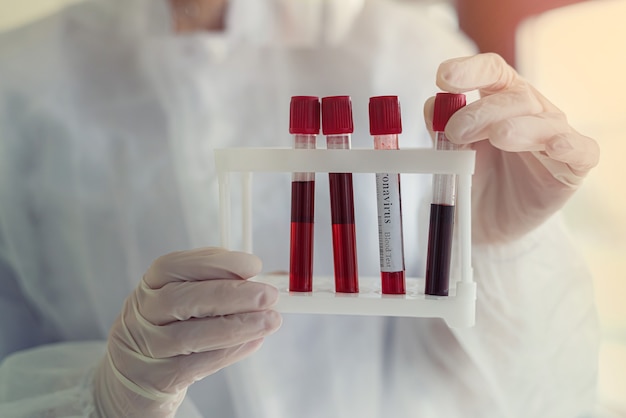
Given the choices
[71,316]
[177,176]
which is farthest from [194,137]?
[71,316]

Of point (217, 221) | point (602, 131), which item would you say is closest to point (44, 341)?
point (217, 221)

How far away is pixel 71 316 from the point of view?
0.88 metres

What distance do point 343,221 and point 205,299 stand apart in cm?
16

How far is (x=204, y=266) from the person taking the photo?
1.94 feet

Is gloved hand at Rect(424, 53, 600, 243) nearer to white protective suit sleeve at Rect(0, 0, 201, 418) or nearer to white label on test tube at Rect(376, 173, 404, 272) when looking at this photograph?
white label on test tube at Rect(376, 173, 404, 272)

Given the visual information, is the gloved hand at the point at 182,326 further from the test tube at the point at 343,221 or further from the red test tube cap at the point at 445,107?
the red test tube cap at the point at 445,107

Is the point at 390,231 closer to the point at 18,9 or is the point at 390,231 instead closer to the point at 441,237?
the point at 441,237

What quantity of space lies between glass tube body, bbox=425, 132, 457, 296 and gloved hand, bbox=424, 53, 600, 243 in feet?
0.17

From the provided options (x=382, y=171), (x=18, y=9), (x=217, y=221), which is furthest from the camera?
(x=18, y=9)

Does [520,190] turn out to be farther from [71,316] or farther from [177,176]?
[71,316]

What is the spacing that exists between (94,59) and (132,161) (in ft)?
0.61

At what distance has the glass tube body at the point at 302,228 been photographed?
1.90 feet

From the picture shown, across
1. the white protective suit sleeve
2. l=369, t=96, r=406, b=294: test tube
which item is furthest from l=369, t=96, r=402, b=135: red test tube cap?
the white protective suit sleeve

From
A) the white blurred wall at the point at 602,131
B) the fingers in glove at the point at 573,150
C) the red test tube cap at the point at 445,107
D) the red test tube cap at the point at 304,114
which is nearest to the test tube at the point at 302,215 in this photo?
the red test tube cap at the point at 304,114
